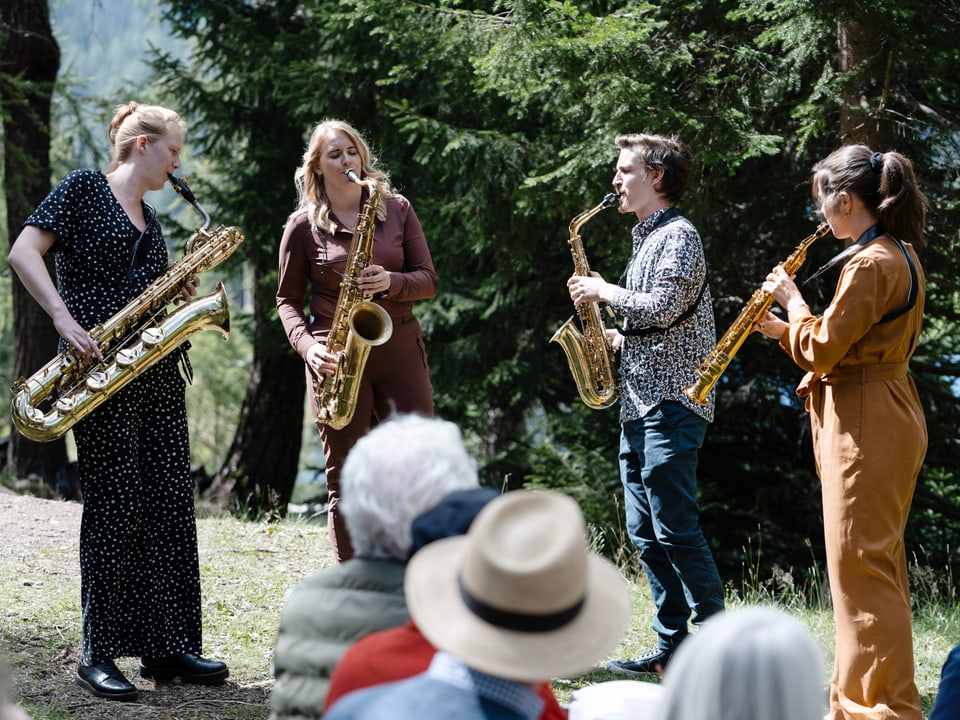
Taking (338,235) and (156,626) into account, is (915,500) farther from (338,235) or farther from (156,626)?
(156,626)

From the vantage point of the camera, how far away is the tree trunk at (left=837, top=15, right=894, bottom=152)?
624 centimetres

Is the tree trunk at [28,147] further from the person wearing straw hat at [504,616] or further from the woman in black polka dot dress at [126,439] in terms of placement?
the person wearing straw hat at [504,616]

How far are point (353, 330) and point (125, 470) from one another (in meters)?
1.05

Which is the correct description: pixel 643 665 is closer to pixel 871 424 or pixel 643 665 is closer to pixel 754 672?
pixel 871 424

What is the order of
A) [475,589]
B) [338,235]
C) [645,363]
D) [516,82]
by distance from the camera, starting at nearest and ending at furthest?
[475,589]
[645,363]
[338,235]
[516,82]

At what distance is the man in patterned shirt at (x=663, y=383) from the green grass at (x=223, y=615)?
52cm

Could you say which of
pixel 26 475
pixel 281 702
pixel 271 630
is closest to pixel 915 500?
pixel 271 630

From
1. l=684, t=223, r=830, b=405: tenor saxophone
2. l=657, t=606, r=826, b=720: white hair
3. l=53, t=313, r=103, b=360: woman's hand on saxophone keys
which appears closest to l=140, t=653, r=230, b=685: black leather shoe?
l=53, t=313, r=103, b=360: woman's hand on saxophone keys

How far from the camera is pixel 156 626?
4207 millimetres

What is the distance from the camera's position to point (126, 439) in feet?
13.6

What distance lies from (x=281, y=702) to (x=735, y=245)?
6566mm

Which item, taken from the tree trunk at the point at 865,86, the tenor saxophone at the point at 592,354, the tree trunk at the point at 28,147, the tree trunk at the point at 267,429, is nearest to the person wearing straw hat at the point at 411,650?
the tenor saxophone at the point at 592,354

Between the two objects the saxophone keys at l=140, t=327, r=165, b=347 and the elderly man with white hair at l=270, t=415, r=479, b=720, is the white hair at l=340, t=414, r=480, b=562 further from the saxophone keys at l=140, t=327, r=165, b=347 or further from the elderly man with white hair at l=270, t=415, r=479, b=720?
the saxophone keys at l=140, t=327, r=165, b=347

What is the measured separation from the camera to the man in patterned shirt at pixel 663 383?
433 cm
